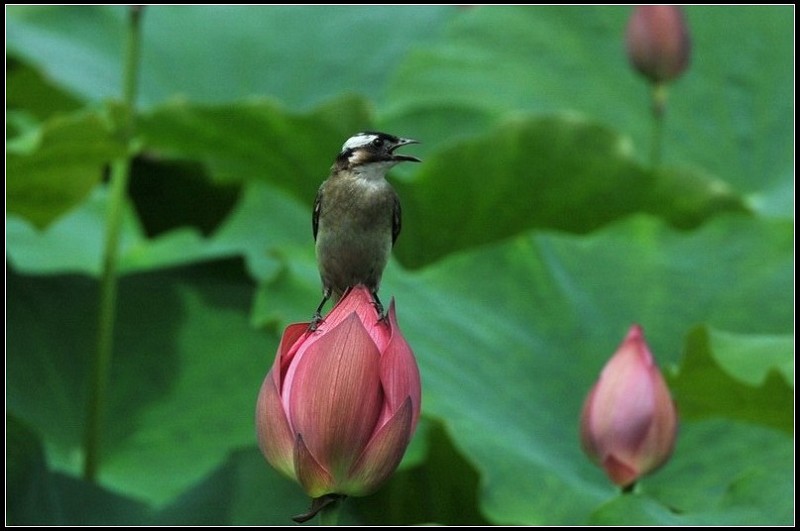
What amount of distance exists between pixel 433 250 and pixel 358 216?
52.5 inches

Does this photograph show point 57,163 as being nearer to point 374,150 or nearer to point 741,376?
point 374,150

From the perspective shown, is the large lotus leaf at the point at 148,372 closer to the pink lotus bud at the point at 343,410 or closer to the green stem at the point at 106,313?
the green stem at the point at 106,313

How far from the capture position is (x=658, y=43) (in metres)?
3.09

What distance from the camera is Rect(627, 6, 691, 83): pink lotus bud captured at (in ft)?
10.1

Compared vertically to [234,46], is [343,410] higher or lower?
lower

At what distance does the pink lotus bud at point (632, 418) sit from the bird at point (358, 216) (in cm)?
38

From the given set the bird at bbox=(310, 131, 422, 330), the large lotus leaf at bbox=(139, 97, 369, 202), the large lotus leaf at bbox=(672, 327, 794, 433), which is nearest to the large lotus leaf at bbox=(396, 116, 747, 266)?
the large lotus leaf at bbox=(139, 97, 369, 202)

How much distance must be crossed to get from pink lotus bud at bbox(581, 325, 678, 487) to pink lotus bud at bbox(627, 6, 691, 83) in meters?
1.41

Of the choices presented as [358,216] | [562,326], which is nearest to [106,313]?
[562,326]

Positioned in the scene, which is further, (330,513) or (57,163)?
(57,163)

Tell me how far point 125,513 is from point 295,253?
684mm

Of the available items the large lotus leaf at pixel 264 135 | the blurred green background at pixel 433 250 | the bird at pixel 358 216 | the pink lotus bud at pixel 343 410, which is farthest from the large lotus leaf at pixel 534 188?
the pink lotus bud at pixel 343 410

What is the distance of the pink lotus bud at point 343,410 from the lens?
1245mm

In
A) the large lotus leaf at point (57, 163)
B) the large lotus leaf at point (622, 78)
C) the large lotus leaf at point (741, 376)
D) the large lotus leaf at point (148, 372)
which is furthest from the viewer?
the large lotus leaf at point (622, 78)
